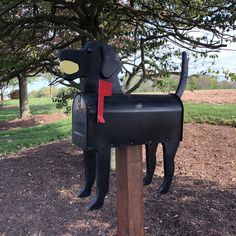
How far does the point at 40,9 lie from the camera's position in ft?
16.2

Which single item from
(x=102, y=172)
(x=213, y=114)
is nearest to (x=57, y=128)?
(x=213, y=114)

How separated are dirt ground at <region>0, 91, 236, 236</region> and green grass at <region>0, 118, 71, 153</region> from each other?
147cm

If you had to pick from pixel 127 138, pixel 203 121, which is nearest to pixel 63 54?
pixel 127 138

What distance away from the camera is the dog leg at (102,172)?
5.06ft

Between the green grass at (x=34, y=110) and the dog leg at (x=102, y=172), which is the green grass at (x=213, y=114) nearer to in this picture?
the green grass at (x=34, y=110)

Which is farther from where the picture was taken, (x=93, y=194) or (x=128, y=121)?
(x=93, y=194)

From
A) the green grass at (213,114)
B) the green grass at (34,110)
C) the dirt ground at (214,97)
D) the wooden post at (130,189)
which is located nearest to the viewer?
the wooden post at (130,189)

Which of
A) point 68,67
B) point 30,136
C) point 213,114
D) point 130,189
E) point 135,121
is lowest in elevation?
point 30,136

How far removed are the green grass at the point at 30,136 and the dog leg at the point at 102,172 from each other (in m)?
5.08

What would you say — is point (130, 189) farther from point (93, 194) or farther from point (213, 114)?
point (213, 114)

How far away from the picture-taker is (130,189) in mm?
1674

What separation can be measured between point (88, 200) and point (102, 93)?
7.40 ft

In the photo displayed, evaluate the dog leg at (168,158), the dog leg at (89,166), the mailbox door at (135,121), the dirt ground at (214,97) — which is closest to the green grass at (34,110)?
the dirt ground at (214,97)

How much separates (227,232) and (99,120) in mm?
1998
